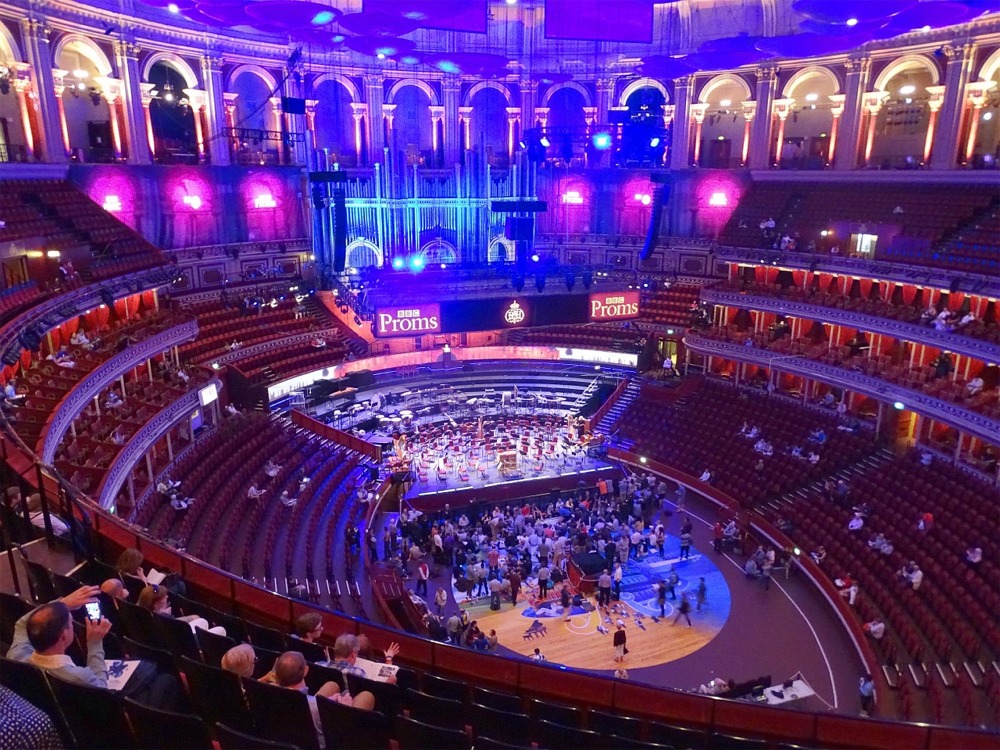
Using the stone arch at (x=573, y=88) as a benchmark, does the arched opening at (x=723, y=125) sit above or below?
below

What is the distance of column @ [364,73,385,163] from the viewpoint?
3656 centimetres

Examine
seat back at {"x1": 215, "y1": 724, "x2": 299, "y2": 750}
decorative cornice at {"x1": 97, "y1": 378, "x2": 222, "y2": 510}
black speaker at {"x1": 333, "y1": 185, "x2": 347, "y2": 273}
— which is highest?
black speaker at {"x1": 333, "y1": 185, "x2": 347, "y2": 273}

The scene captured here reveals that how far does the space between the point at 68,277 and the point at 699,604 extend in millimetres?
20638

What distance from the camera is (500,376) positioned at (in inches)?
1307

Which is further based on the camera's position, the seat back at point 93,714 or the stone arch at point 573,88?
the stone arch at point 573,88

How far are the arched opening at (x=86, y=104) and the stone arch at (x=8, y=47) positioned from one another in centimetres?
261

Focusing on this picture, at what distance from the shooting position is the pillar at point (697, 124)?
37.1 m

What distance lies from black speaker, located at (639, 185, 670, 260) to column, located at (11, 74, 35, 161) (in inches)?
1035

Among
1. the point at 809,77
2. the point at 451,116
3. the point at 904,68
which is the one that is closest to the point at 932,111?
the point at 904,68

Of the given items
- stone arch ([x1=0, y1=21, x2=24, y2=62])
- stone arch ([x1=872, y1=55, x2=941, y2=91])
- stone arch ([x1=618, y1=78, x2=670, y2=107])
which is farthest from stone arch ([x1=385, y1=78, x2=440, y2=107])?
stone arch ([x1=872, y1=55, x2=941, y2=91])

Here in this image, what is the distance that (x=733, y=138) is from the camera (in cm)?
3744

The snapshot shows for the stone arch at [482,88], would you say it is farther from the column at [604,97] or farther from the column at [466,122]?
the column at [604,97]

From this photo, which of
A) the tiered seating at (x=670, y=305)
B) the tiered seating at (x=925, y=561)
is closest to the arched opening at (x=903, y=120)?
the tiered seating at (x=670, y=305)

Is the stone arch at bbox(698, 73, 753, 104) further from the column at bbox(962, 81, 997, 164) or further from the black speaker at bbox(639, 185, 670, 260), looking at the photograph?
the column at bbox(962, 81, 997, 164)
